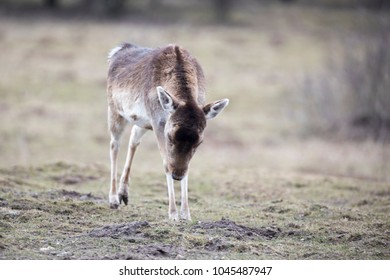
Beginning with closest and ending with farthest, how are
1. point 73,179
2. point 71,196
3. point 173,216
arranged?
1. point 173,216
2. point 71,196
3. point 73,179

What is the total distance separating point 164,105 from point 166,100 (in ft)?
0.25

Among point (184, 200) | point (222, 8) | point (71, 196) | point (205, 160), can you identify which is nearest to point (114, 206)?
point (71, 196)

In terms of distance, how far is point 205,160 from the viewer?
22438mm

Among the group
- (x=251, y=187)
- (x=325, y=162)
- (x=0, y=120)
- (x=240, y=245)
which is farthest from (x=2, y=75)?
(x=240, y=245)

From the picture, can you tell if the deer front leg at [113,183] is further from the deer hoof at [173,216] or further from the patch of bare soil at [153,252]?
the patch of bare soil at [153,252]

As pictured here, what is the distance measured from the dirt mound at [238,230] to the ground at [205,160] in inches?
1.1

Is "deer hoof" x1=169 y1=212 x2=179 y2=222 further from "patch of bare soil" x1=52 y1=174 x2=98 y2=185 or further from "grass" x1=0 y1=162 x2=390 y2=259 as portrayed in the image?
"patch of bare soil" x1=52 y1=174 x2=98 y2=185

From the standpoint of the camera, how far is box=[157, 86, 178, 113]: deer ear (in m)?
9.45

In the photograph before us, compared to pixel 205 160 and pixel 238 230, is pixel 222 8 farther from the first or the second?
pixel 238 230

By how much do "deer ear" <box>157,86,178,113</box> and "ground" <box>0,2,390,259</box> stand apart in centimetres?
155

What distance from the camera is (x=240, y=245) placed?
29.6 ft

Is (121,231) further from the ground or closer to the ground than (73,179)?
further from the ground

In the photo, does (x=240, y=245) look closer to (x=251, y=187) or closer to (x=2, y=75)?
(x=251, y=187)

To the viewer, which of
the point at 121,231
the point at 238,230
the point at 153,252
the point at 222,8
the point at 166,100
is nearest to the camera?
the point at 153,252
